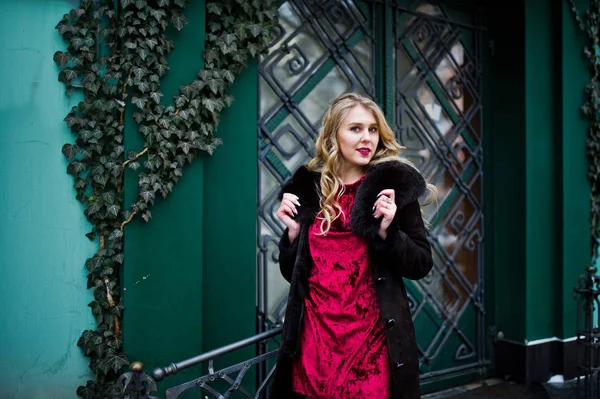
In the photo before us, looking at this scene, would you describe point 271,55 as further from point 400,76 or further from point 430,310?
point 430,310

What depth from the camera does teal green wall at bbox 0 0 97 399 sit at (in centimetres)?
329

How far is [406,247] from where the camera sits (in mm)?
2369

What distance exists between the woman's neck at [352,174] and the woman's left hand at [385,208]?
322 mm

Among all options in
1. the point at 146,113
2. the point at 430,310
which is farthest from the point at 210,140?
the point at 430,310

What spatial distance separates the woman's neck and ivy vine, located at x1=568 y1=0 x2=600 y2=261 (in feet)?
13.1

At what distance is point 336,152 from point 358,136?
0.16 meters

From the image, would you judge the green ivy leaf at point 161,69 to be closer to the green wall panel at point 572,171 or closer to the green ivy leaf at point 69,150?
the green ivy leaf at point 69,150

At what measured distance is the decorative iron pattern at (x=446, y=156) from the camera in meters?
5.07

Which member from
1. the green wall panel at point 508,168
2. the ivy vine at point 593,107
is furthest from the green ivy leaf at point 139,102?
the ivy vine at point 593,107

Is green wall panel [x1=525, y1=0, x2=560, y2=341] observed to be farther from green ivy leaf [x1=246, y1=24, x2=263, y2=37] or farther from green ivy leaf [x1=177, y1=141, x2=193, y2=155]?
green ivy leaf [x1=177, y1=141, x2=193, y2=155]

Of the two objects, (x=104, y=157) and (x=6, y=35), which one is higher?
(x=6, y=35)

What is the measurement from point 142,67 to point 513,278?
13.4 feet

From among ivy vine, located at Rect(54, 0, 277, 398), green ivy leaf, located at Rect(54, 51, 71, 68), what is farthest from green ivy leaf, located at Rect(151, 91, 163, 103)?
green ivy leaf, located at Rect(54, 51, 71, 68)

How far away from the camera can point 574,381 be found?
5305 millimetres
